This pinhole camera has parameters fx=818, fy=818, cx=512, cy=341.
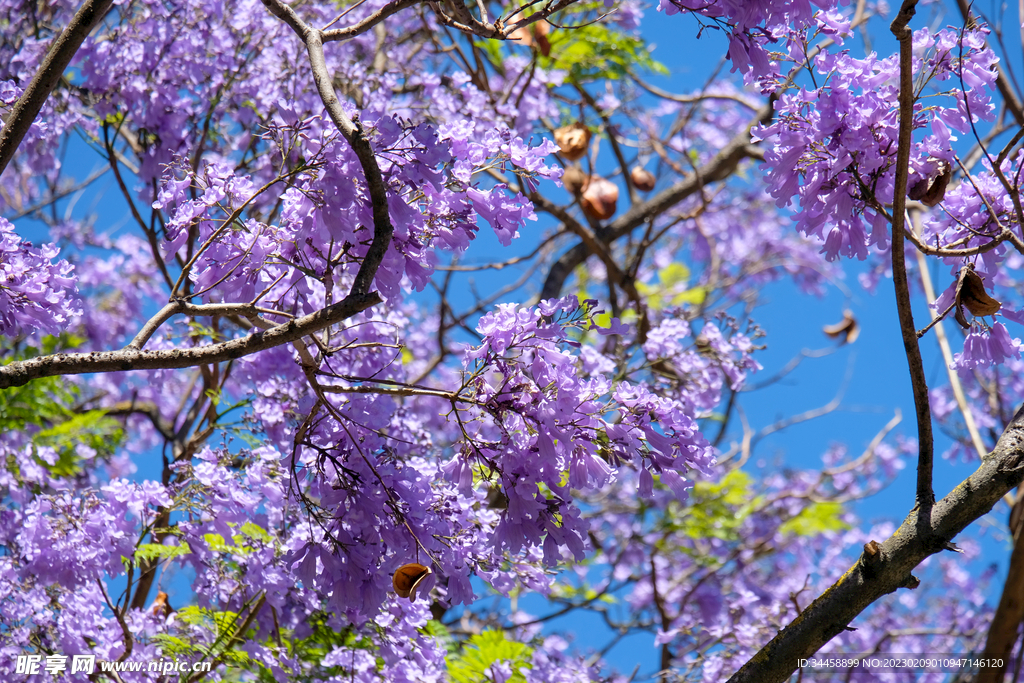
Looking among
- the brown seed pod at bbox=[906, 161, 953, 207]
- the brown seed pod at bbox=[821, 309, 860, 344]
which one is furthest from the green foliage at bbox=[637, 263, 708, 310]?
the brown seed pod at bbox=[906, 161, 953, 207]

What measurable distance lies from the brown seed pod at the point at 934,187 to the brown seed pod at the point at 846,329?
10.0ft

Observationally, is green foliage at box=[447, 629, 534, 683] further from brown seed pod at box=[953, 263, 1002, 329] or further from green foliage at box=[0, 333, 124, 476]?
green foliage at box=[0, 333, 124, 476]

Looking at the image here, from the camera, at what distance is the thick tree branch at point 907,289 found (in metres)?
1.98

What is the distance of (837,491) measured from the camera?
747cm

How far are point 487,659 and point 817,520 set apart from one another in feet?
13.6

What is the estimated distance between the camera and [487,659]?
2883mm

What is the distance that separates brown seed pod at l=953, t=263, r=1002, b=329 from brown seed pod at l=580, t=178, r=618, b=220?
2.23m


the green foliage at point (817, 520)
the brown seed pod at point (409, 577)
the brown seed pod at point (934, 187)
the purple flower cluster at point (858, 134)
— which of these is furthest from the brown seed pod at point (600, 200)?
the green foliage at point (817, 520)

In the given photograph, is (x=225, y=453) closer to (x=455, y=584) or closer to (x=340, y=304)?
(x=455, y=584)

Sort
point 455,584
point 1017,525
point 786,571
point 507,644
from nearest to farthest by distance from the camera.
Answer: point 455,584, point 507,644, point 1017,525, point 786,571

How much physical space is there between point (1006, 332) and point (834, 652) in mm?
3371

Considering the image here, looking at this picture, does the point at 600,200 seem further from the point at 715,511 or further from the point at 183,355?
the point at 183,355

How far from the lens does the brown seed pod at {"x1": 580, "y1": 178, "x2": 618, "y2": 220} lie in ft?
14.0

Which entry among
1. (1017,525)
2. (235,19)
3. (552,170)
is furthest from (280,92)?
(1017,525)
